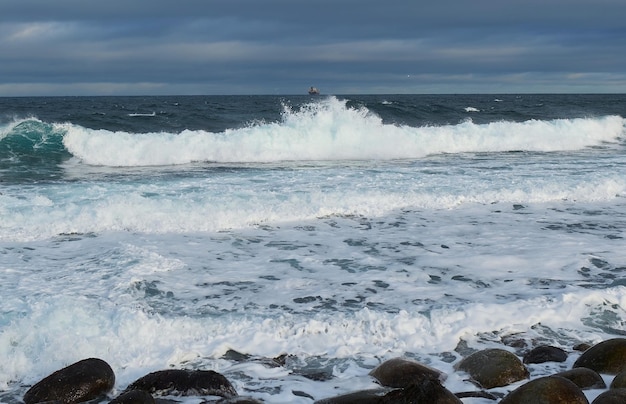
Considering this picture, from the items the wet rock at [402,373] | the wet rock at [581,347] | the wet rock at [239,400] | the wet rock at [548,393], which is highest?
the wet rock at [548,393]

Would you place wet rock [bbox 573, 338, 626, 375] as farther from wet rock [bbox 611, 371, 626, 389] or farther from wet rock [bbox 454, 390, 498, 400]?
wet rock [bbox 454, 390, 498, 400]

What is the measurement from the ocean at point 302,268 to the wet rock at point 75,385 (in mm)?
138

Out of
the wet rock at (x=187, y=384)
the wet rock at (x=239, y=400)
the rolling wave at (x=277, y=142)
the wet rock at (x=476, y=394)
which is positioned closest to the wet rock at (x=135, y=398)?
the wet rock at (x=187, y=384)

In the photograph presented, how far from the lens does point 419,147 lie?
2108 centimetres

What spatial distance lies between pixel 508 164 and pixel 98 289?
1290cm

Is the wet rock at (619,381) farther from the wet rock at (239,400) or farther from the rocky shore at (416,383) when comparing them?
the wet rock at (239,400)

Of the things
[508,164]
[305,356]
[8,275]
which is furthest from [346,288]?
[508,164]

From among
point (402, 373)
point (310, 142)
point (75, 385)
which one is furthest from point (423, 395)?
point (310, 142)

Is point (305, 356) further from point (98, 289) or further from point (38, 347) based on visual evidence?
point (98, 289)

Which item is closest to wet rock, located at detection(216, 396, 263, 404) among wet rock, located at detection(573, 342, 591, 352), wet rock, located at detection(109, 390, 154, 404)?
wet rock, located at detection(109, 390, 154, 404)

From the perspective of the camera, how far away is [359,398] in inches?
160

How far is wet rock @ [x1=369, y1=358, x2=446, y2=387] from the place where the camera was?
14.6 feet

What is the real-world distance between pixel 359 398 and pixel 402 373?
1.78ft

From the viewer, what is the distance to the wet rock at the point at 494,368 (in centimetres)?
449
